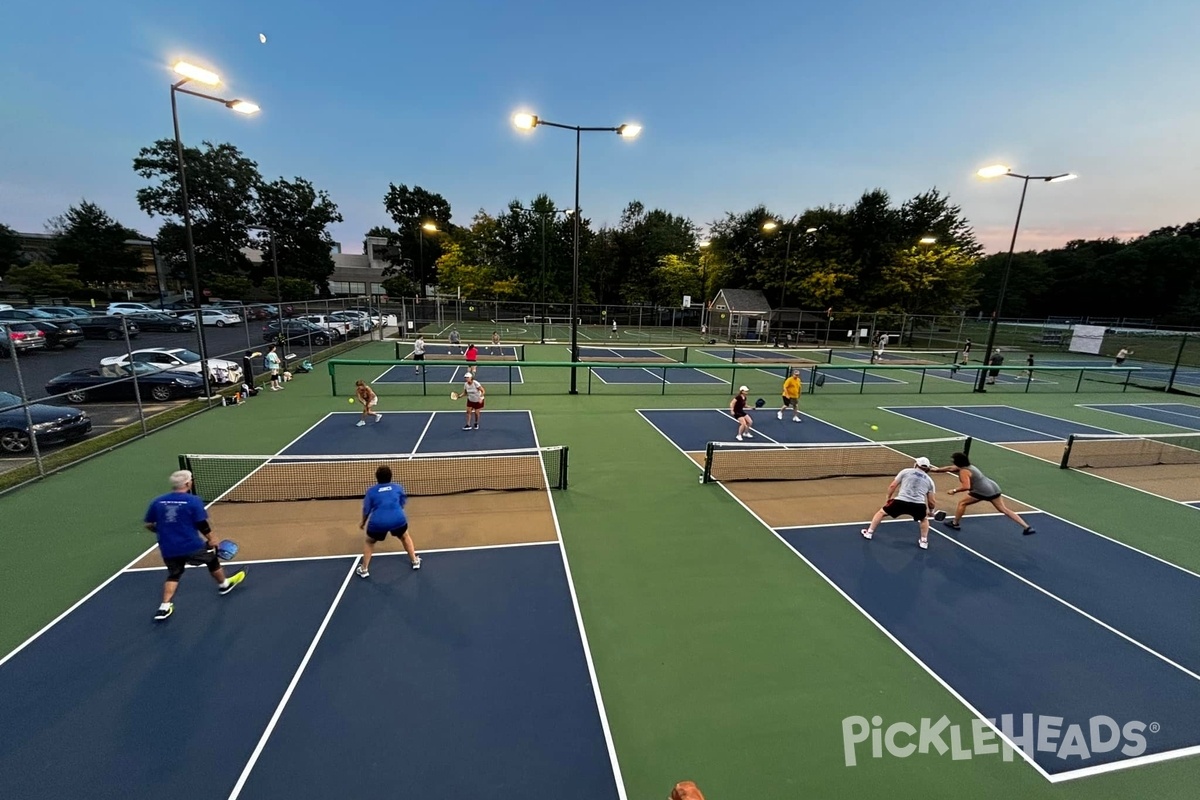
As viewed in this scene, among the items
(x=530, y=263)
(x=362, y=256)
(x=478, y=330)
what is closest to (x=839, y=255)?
(x=530, y=263)

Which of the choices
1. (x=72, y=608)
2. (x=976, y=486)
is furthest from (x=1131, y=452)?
(x=72, y=608)

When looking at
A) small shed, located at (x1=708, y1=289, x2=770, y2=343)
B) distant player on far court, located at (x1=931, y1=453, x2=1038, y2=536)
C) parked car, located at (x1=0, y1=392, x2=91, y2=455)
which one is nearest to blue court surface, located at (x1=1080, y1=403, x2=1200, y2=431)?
distant player on far court, located at (x1=931, y1=453, x2=1038, y2=536)

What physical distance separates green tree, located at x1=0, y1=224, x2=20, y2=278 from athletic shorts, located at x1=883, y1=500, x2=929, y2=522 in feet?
269

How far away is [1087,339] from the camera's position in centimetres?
4141

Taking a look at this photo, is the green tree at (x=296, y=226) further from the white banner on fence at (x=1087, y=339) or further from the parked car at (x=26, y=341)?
the white banner on fence at (x=1087, y=339)

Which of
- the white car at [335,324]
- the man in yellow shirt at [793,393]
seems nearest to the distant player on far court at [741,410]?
the man in yellow shirt at [793,393]

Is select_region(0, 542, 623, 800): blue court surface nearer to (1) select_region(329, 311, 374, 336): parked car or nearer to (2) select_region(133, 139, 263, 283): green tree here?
(1) select_region(329, 311, 374, 336): parked car

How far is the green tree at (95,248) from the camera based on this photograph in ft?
173

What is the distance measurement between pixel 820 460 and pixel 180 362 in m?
21.4

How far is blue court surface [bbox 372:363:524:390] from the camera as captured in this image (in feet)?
→ 68.9

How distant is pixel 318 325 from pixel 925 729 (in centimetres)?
3481

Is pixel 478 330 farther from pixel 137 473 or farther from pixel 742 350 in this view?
pixel 137 473

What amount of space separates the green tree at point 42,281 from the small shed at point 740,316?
205ft

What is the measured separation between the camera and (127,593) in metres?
6.34
